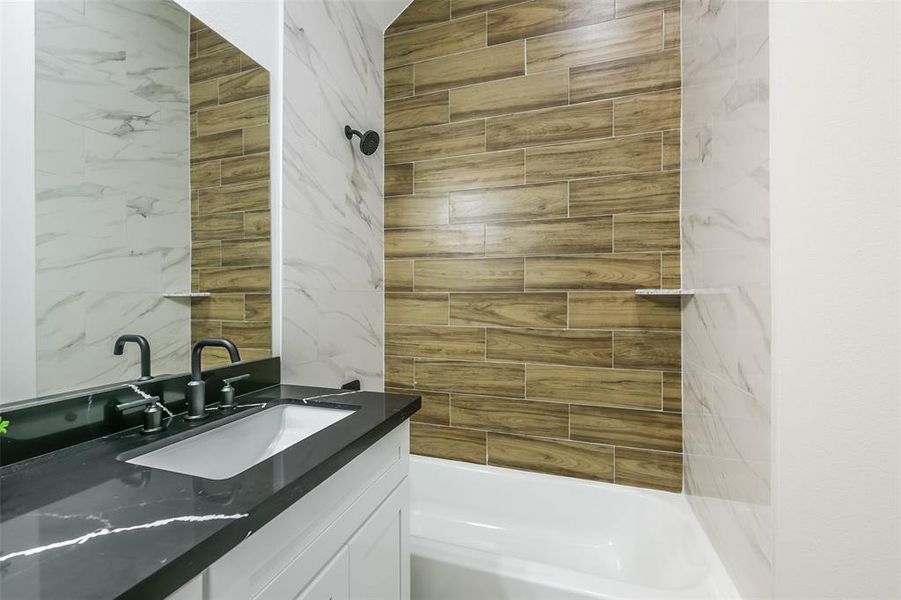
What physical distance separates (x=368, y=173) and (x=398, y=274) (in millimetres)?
562

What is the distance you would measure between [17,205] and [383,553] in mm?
1160

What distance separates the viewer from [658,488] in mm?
1830

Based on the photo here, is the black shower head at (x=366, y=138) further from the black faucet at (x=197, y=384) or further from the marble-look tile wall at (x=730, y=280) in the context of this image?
the marble-look tile wall at (x=730, y=280)

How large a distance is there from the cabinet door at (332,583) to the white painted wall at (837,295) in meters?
0.97

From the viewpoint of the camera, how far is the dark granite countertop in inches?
18.2

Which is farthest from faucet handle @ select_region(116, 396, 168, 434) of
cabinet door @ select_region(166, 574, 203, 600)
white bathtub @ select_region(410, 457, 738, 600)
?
white bathtub @ select_region(410, 457, 738, 600)

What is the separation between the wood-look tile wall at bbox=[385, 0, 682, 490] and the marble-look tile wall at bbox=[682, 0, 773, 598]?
175 millimetres

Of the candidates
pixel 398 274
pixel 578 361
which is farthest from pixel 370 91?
pixel 578 361

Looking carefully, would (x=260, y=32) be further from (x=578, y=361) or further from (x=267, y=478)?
(x=578, y=361)

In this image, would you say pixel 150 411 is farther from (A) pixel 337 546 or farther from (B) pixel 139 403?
(A) pixel 337 546

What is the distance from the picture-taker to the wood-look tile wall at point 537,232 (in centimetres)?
183

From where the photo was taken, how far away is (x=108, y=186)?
1.01 meters

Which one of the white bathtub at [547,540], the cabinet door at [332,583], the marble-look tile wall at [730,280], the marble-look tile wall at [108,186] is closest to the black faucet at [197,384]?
the marble-look tile wall at [108,186]

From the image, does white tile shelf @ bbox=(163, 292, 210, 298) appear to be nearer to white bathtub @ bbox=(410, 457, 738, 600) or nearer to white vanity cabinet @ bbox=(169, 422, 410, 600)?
A: white vanity cabinet @ bbox=(169, 422, 410, 600)
